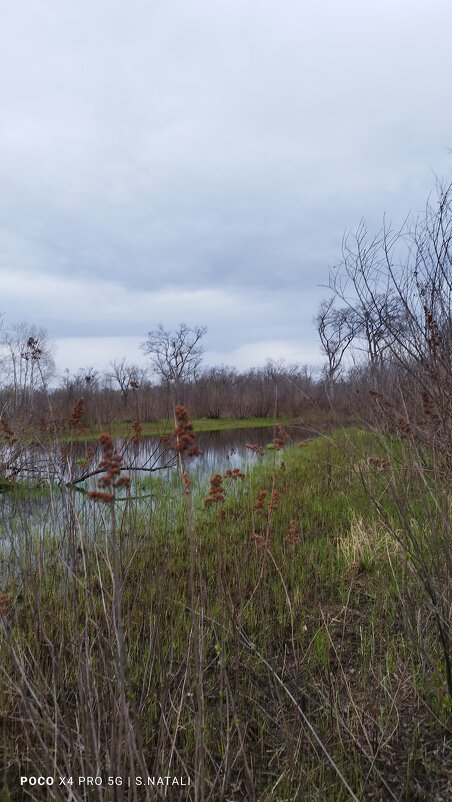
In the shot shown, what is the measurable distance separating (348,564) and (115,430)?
7.51ft

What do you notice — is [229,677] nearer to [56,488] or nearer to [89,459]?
[89,459]

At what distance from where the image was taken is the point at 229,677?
2670mm

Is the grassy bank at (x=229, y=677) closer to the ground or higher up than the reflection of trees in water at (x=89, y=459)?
closer to the ground

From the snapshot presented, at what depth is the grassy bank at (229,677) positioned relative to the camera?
59.0 inches

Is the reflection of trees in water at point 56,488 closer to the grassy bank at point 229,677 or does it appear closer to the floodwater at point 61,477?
the floodwater at point 61,477

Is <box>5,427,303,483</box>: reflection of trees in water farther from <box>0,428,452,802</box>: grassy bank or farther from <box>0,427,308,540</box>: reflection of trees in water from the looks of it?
<box>0,428,452,802</box>: grassy bank

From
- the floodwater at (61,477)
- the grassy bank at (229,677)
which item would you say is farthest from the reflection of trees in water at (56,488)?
the grassy bank at (229,677)

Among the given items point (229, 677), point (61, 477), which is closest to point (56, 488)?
point (61, 477)

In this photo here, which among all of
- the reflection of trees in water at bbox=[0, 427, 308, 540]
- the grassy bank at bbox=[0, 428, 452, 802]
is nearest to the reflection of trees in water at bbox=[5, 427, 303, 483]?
the reflection of trees in water at bbox=[0, 427, 308, 540]

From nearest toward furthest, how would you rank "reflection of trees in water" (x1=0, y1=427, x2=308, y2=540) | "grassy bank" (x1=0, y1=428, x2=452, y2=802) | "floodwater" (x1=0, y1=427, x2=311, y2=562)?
"grassy bank" (x1=0, y1=428, x2=452, y2=802) → "floodwater" (x1=0, y1=427, x2=311, y2=562) → "reflection of trees in water" (x1=0, y1=427, x2=308, y2=540)

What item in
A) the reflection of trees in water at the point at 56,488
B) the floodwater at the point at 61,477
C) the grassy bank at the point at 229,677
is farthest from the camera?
the reflection of trees in water at the point at 56,488

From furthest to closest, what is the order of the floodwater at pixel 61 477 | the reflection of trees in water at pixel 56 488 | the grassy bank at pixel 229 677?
the reflection of trees in water at pixel 56 488 < the floodwater at pixel 61 477 < the grassy bank at pixel 229 677

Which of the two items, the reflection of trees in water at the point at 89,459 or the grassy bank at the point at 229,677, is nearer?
the grassy bank at the point at 229,677

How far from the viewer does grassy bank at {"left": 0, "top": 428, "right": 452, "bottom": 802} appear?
1499 millimetres
